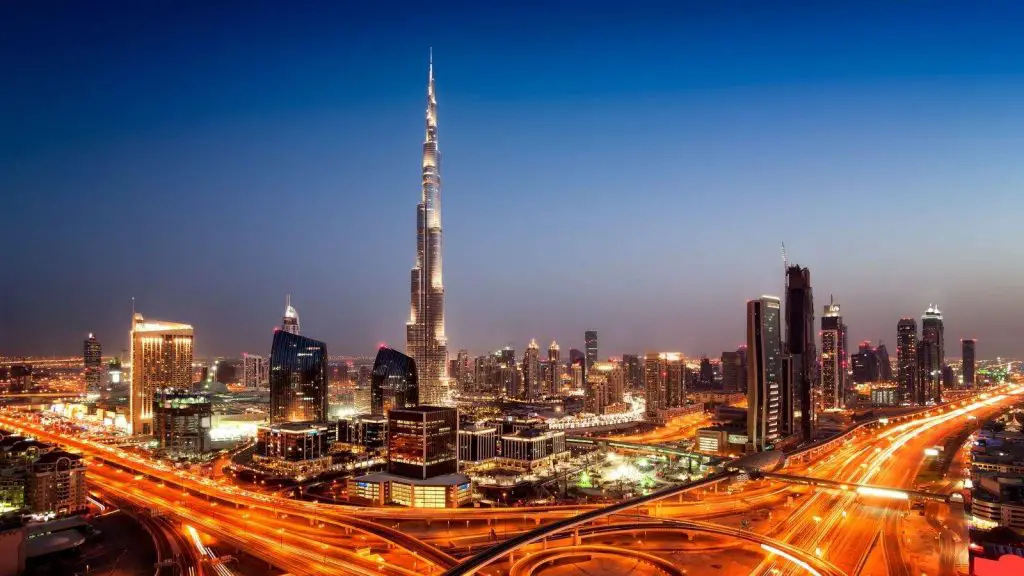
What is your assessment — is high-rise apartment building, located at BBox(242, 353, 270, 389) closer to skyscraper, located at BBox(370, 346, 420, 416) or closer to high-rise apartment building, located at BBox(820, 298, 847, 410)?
skyscraper, located at BBox(370, 346, 420, 416)

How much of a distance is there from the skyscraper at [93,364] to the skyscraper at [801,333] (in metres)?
98.5

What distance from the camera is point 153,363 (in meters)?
75.2

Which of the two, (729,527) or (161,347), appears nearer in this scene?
(729,527)

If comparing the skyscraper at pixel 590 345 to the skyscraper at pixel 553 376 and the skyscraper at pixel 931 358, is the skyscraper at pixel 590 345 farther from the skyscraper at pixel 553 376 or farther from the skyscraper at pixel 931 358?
the skyscraper at pixel 931 358

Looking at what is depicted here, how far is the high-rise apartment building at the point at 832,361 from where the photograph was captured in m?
86.8

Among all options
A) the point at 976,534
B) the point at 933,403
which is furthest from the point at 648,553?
the point at 933,403

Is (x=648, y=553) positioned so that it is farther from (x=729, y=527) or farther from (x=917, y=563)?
(x=917, y=563)

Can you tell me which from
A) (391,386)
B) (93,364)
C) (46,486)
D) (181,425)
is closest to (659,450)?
(391,386)

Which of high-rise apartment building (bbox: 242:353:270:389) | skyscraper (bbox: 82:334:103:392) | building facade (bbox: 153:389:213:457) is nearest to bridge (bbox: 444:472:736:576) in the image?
building facade (bbox: 153:389:213:457)

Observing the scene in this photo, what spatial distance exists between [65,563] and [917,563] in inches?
→ 1413

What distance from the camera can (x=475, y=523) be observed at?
3375cm

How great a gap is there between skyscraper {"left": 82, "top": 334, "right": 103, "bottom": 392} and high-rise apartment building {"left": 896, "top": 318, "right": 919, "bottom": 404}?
11921cm

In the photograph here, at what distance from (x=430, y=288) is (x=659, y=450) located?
46.6m

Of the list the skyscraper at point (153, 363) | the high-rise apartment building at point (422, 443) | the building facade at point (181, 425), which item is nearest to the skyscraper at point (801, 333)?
the high-rise apartment building at point (422, 443)
